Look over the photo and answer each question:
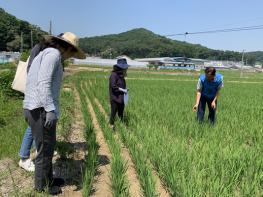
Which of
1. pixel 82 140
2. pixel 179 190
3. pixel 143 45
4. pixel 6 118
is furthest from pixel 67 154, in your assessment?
pixel 143 45

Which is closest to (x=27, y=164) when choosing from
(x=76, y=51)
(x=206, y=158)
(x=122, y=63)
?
(x=76, y=51)

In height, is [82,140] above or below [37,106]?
below

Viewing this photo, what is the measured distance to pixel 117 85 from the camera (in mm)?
6609

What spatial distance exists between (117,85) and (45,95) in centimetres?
341

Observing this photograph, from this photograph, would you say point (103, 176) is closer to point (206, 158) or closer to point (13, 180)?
point (13, 180)

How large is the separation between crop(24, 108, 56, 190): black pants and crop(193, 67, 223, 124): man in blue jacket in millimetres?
3298

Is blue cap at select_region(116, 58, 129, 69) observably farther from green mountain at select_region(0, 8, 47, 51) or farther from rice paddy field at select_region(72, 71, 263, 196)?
green mountain at select_region(0, 8, 47, 51)

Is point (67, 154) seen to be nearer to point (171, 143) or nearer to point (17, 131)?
point (171, 143)

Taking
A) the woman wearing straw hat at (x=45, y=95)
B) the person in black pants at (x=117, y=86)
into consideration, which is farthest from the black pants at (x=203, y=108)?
the woman wearing straw hat at (x=45, y=95)

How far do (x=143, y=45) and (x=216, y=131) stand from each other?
113912 millimetres

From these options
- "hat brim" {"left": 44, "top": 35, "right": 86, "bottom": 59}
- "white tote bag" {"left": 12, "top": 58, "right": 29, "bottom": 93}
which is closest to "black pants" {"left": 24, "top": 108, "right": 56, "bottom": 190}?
"white tote bag" {"left": 12, "top": 58, "right": 29, "bottom": 93}

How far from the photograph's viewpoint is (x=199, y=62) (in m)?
96.5

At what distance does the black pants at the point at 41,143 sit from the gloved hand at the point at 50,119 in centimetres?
6

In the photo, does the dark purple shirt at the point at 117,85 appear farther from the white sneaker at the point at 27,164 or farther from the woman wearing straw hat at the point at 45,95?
the woman wearing straw hat at the point at 45,95
